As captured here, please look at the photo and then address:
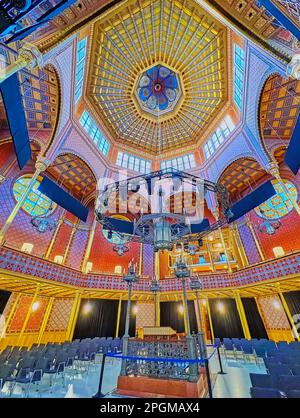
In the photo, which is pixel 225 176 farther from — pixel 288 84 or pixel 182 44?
pixel 182 44

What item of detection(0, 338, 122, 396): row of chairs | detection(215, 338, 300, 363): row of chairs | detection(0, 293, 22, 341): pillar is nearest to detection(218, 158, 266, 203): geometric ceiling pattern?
detection(215, 338, 300, 363): row of chairs

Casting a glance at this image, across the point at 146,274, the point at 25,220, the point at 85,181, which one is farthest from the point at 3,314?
the point at 85,181

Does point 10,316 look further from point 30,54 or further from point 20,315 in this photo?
point 30,54

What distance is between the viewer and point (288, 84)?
35.0ft

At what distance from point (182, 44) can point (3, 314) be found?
886 inches

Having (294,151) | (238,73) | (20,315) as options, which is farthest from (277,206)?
(20,315)

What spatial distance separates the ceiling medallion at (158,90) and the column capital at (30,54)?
1029cm

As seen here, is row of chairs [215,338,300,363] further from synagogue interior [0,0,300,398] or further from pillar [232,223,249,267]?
pillar [232,223,249,267]

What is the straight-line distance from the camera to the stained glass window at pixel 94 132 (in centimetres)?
1565

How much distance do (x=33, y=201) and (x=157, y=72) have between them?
15204 mm

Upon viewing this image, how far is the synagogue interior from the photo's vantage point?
A: 696 cm
